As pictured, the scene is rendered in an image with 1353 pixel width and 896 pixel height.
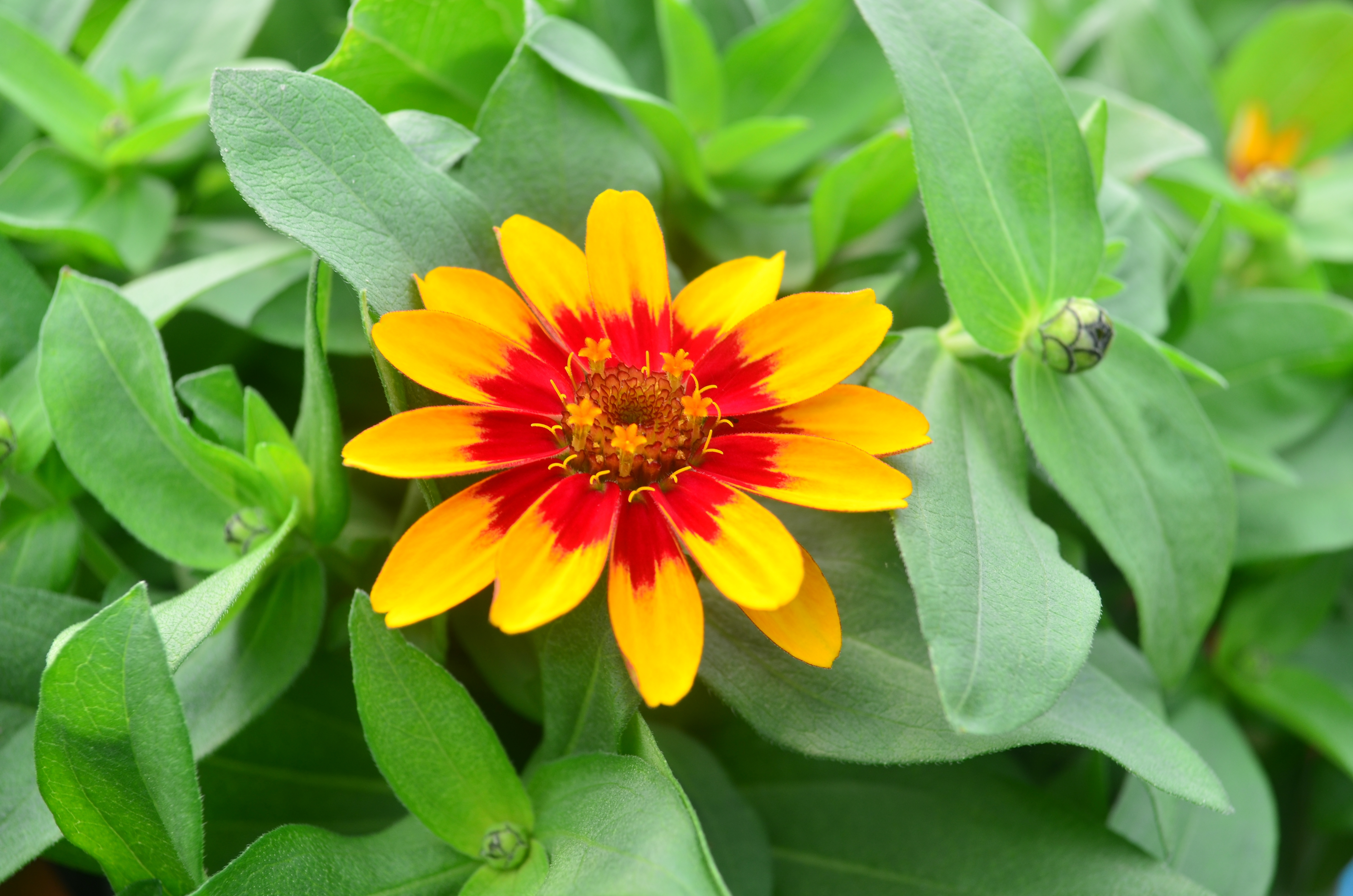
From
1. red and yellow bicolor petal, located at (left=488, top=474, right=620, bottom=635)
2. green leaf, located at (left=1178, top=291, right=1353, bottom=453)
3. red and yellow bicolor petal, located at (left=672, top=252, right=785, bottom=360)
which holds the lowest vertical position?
green leaf, located at (left=1178, top=291, right=1353, bottom=453)

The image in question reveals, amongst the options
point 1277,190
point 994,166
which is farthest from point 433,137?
point 1277,190

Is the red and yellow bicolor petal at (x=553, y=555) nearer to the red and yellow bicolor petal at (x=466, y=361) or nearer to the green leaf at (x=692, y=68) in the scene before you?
the red and yellow bicolor petal at (x=466, y=361)

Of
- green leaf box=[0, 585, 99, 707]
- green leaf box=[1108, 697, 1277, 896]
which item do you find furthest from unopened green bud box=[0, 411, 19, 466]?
green leaf box=[1108, 697, 1277, 896]

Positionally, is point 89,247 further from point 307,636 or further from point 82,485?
point 307,636

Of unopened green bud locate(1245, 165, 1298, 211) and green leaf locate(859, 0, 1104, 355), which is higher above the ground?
green leaf locate(859, 0, 1104, 355)

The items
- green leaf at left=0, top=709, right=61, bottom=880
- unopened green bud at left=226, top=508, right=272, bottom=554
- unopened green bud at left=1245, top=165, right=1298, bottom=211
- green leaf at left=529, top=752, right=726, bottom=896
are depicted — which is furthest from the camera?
unopened green bud at left=1245, top=165, right=1298, bottom=211

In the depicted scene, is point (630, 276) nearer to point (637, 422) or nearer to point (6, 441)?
point (637, 422)

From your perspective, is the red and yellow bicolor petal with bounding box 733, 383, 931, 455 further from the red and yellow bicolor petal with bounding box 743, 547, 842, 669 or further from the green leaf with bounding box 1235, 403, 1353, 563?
the green leaf with bounding box 1235, 403, 1353, 563
